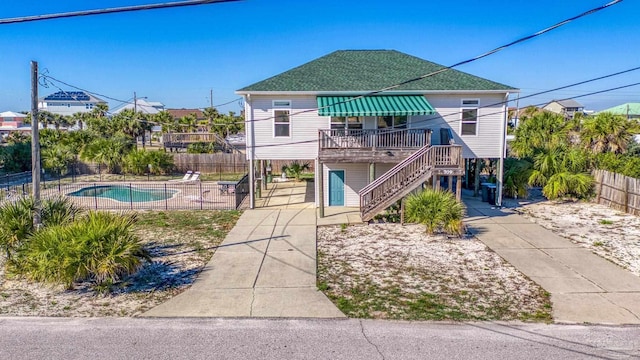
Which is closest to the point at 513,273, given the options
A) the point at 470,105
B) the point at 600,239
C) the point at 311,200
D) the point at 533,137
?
the point at 600,239

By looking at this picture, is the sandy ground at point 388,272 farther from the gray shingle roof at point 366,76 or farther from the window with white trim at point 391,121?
the gray shingle roof at point 366,76

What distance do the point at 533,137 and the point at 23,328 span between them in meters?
23.6

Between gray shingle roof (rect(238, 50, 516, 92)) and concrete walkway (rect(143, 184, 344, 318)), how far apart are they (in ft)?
19.3

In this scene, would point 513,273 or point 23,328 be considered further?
point 513,273

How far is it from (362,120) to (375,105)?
1.70 meters

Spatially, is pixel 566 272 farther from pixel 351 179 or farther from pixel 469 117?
pixel 351 179

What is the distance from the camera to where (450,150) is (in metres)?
16.5

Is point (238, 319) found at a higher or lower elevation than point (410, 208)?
lower

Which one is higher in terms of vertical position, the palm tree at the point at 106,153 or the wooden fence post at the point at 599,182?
the palm tree at the point at 106,153

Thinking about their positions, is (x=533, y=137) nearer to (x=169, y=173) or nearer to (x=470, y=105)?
(x=470, y=105)

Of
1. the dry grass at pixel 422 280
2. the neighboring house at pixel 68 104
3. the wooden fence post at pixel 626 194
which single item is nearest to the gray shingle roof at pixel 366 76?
the wooden fence post at pixel 626 194

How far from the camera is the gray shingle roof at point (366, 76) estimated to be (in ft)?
61.4

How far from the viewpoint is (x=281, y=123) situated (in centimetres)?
1908

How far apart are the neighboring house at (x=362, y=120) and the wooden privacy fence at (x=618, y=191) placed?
180 inches
